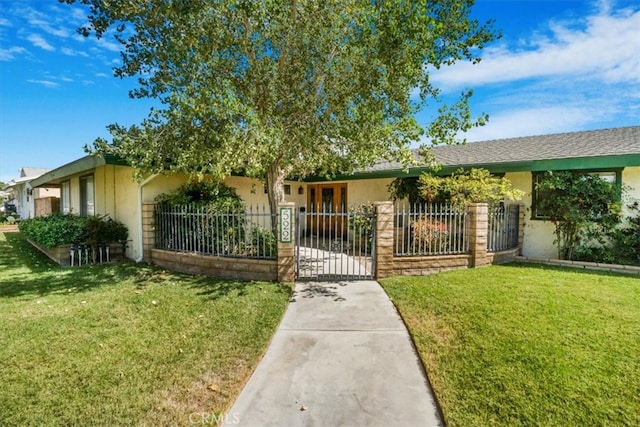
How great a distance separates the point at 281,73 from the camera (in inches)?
303

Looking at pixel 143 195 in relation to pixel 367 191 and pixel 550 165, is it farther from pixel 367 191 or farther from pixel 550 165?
pixel 550 165

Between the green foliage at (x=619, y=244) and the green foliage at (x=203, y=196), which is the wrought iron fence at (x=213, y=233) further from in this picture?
the green foliage at (x=619, y=244)

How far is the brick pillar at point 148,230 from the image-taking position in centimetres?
867

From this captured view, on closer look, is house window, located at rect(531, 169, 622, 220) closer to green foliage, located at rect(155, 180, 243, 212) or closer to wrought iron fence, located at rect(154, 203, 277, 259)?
wrought iron fence, located at rect(154, 203, 277, 259)

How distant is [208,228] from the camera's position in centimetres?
796

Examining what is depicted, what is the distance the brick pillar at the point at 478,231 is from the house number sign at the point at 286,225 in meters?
4.46

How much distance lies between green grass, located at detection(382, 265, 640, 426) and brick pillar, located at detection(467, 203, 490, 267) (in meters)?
1.46

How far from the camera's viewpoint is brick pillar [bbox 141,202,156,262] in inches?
341

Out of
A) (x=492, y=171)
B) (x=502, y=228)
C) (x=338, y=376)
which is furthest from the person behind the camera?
(x=492, y=171)

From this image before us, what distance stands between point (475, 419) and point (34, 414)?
3.79 metres

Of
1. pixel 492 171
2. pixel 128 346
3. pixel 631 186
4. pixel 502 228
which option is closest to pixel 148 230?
pixel 128 346

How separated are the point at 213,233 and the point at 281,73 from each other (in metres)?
4.11

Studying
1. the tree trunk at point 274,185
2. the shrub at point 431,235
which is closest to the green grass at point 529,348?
the shrub at point 431,235

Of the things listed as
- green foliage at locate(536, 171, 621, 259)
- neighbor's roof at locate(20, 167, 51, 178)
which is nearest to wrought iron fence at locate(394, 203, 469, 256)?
green foliage at locate(536, 171, 621, 259)
